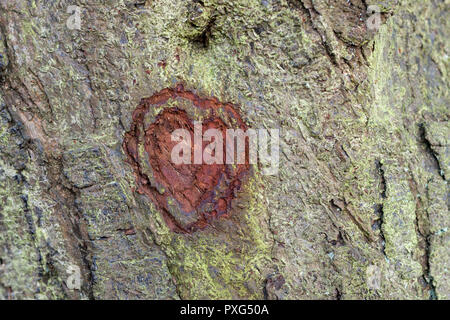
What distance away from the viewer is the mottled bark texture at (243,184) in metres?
1.33

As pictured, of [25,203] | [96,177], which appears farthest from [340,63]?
[25,203]

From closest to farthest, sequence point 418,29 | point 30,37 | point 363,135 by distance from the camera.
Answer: point 30,37, point 363,135, point 418,29

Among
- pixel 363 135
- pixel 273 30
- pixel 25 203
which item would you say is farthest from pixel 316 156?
pixel 25 203

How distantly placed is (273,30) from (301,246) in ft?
2.33

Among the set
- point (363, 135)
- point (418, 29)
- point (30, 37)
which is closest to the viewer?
point (30, 37)

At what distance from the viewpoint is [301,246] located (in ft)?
4.60

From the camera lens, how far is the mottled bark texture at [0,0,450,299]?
52.4 inches

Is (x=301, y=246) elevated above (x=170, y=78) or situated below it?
below

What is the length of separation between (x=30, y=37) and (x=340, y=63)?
0.99 m

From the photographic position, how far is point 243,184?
137cm

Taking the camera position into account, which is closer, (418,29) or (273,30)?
(273,30)

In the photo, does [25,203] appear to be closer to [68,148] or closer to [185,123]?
[68,148]

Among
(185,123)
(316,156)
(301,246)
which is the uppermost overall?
(185,123)

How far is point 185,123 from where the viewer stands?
4.44 feet
